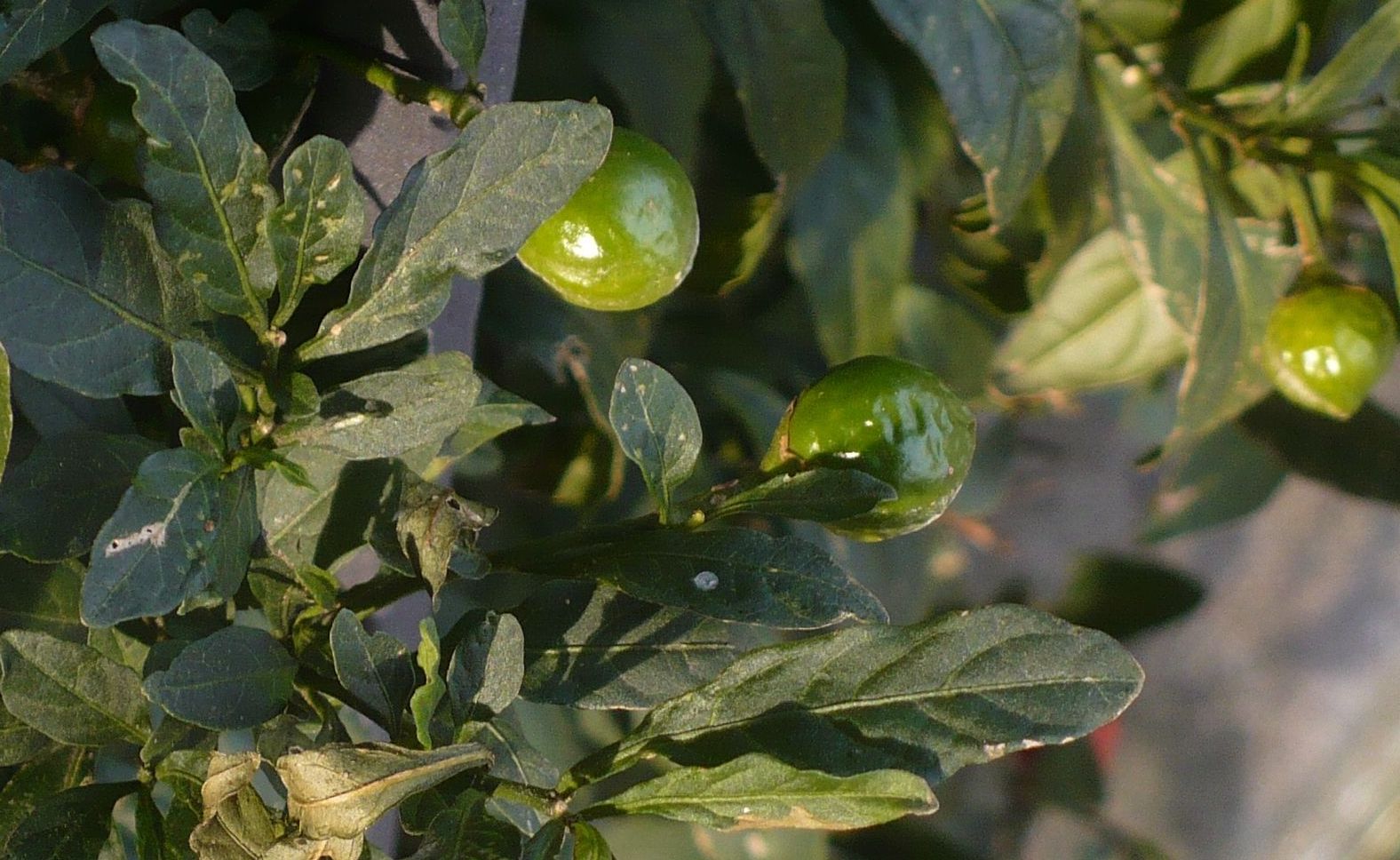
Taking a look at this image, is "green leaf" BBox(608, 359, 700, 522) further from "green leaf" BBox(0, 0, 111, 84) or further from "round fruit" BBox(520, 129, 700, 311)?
"green leaf" BBox(0, 0, 111, 84)

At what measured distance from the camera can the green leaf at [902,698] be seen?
323 millimetres

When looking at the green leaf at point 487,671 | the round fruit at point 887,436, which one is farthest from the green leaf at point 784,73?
the green leaf at point 487,671

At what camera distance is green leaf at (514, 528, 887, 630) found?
1.07 ft

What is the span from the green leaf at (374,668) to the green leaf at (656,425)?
8 centimetres

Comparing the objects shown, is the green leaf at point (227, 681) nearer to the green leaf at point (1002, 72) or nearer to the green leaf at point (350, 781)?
the green leaf at point (350, 781)

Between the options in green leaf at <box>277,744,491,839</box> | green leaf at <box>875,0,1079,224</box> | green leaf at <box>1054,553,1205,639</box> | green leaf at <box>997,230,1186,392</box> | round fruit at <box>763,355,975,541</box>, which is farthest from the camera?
green leaf at <box>1054,553,1205,639</box>

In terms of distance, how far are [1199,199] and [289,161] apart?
52 centimetres

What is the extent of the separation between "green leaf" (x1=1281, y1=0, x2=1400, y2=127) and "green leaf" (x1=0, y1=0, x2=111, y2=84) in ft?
1.89

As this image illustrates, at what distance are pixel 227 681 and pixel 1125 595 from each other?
46.2 inches

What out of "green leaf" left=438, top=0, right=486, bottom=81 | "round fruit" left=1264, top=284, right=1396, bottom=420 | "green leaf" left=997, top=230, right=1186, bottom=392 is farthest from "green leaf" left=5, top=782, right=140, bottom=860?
"green leaf" left=997, top=230, right=1186, bottom=392

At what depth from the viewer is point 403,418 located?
0.32m

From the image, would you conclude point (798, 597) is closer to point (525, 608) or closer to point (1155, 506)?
point (525, 608)

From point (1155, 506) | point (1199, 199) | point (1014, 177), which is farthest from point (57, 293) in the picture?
point (1155, 506)

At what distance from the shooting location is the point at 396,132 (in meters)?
0.36
